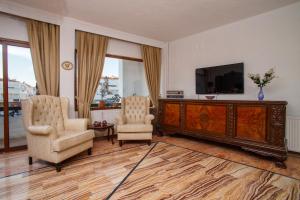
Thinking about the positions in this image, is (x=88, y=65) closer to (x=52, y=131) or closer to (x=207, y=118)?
(x=52, y=131)

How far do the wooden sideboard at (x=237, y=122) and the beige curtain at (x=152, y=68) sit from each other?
83 centimetres

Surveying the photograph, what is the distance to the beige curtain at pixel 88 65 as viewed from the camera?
369 centimetres

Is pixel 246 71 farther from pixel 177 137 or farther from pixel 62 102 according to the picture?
pixel 62 102

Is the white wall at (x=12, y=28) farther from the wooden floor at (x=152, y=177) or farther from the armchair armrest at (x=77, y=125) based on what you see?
the wooden floor at (x=152, y=177)

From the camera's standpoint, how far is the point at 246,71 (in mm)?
3549

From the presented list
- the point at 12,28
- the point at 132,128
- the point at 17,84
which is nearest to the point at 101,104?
the point at 132,128

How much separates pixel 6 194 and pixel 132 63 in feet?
13.0

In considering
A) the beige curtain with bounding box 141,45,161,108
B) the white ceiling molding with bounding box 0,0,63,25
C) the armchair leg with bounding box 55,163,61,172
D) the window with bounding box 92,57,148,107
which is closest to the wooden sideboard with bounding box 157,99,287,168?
the beige curtain with bounding box 141,45,161,108

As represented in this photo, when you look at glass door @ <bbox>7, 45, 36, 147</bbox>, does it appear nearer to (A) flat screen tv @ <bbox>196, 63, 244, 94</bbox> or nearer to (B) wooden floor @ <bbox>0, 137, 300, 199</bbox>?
(B) wooden floor @ <bbox>0, 137, 300, 199</bbox>

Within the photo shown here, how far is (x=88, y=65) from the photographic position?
12.4 feet

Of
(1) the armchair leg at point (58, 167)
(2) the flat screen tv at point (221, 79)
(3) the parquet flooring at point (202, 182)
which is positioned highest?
(2) the flat screen tv at point (221, 79)

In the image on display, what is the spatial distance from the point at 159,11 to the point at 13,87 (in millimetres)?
3178

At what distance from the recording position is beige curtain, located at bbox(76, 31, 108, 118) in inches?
145

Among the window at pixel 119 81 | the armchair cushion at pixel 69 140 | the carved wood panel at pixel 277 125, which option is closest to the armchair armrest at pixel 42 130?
the armchair cushion at pixel 69 140
